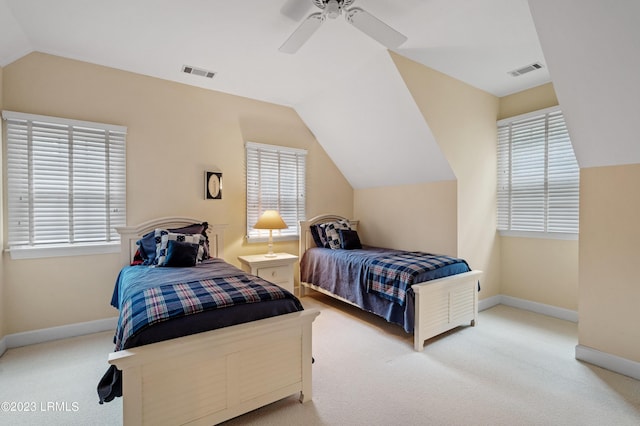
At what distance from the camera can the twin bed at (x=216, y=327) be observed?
147 cm

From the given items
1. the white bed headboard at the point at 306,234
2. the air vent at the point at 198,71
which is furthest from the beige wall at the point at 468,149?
the air vent at the point at 198,71

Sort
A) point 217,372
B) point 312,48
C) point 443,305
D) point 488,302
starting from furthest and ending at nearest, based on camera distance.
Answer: point 488,302 < point 443,305 < point 312,48 < point 217,372

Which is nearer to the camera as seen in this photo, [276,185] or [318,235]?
[276,185]

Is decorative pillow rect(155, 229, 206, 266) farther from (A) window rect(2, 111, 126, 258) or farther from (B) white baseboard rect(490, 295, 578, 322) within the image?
(B) white baseboard rect(490, 295, 578, 322)

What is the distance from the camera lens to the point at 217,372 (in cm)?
162

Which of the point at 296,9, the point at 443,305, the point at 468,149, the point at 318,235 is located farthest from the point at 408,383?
the point at 296,9

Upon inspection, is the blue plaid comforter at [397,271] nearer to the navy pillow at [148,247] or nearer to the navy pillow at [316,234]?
the navy pillow at [316,234]

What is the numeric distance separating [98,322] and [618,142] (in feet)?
15.5

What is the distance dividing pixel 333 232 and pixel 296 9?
8.65 feet

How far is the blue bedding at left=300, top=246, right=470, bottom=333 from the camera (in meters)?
2.67

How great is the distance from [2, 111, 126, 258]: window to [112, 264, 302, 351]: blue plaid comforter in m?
1.31

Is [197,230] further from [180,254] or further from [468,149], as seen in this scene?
[468,149]

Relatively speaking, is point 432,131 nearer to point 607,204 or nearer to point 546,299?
point 607,204

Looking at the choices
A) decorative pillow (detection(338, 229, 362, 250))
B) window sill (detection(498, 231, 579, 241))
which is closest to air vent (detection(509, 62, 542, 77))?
window sill (detection(498, 231, 579, 241))
